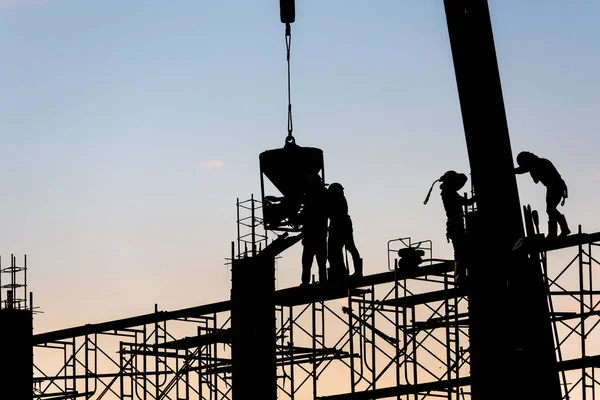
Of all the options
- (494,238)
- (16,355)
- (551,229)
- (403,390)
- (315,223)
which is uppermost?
(315,223)

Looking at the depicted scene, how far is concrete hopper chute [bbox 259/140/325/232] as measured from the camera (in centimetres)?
3481

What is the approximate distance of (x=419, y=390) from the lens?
2927 cm

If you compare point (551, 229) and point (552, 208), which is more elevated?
point (552, 208)

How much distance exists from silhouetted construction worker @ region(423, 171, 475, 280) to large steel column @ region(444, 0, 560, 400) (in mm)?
3300

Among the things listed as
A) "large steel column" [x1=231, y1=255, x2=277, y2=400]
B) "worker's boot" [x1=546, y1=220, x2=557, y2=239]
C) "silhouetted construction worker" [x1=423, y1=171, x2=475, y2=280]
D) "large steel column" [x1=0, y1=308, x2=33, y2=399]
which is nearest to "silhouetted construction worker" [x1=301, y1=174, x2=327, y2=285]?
"large steel column" [x1=231, y1=255, x2=277, y2=400]

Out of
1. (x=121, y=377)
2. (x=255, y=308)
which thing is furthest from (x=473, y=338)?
(x=121, y=377)

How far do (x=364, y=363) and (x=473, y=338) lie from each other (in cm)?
917

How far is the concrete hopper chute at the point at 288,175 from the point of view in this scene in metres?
34.8

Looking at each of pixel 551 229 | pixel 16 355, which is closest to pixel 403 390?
pixel 551 229

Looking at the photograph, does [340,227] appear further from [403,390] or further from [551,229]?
[551,229]

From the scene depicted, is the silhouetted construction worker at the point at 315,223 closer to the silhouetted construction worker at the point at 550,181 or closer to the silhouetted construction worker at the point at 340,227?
the silhouetted construction worker at the point at 340,227

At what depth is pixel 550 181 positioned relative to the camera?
25.9 metres

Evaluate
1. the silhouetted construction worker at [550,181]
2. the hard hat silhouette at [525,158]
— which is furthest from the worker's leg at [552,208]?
the hard hat silhouette at [525,158]

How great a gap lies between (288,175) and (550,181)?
9.98 metres
